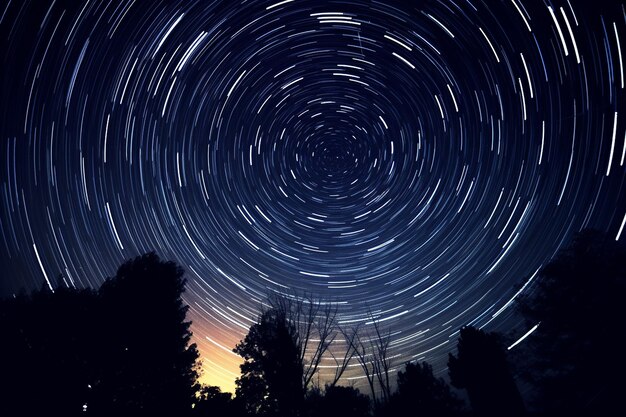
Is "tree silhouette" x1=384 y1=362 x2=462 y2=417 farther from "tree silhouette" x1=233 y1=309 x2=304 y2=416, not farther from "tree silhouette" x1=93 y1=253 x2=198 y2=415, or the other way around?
"tree silhouette" x1=93 y1=253 x2=198 y2=415

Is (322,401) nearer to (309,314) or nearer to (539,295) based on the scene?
(309,314)

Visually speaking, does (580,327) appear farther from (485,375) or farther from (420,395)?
(420,395)

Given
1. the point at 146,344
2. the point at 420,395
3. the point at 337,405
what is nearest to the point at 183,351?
the point at 146,344

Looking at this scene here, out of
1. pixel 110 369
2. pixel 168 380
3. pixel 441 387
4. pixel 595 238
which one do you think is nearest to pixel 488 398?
pixel 441 387

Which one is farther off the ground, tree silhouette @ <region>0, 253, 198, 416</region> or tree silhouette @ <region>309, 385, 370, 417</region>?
tree silhouette @ <region>0, 253, 198, 416</region>

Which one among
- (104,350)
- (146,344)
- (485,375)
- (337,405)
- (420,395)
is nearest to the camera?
(104,350)

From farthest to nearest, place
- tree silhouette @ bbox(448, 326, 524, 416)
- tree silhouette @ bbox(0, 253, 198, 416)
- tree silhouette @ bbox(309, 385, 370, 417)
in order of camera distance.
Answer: tree silhouette @ bbox(309, 385, 370, 417)
tree silhouette @ bbox(448, 326, 524, 416)
tree silhouette @ bbox(0, 253, 198, 416)

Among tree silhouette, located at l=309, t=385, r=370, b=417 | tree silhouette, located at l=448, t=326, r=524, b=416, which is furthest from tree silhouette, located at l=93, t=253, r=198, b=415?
tree silhouette, located at l=448, t=326, r=524, b=416
